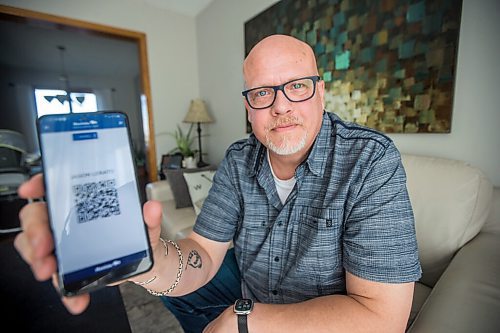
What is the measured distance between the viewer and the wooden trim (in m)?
2.01

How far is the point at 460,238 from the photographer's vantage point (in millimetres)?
789

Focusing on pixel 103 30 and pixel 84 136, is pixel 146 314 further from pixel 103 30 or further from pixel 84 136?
pixel 103 30

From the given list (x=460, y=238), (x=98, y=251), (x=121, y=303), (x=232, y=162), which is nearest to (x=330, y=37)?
(x=232, y=162)

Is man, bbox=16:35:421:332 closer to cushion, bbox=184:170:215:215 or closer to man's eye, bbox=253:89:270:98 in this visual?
man's eye, bbox=253:89:270:98

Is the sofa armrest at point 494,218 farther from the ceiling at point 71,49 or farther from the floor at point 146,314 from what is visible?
the ceiling at point 71,49

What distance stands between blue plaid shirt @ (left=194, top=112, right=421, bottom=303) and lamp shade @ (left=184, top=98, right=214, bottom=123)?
1.75 meters

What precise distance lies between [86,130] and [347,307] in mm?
591

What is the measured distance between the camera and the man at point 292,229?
19.0 inches

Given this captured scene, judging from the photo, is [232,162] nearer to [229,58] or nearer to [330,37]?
[330,37]

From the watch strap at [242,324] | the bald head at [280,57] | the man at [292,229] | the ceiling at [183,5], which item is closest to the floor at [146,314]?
the man at [292,229]

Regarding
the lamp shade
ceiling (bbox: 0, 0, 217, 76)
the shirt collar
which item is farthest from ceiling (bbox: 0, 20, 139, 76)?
the shirt collar

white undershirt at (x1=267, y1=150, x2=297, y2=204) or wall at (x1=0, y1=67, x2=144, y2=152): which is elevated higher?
wall at (x1=0, y1=67, x2=144, y2=152)

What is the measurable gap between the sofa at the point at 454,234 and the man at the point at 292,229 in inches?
7.3

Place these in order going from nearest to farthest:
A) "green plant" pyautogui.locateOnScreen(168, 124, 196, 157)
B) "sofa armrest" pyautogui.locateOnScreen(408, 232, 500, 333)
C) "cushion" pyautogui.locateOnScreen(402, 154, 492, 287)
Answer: "sofa armrest" pyautogui.locateOnScreen(408, 232, 500, 333) → "cushion" pyautogui.locateOnScreen(402, 154, 492, 287) → "green plant" pyautogui.locateOnScreen(168, 124, 196, 157)
